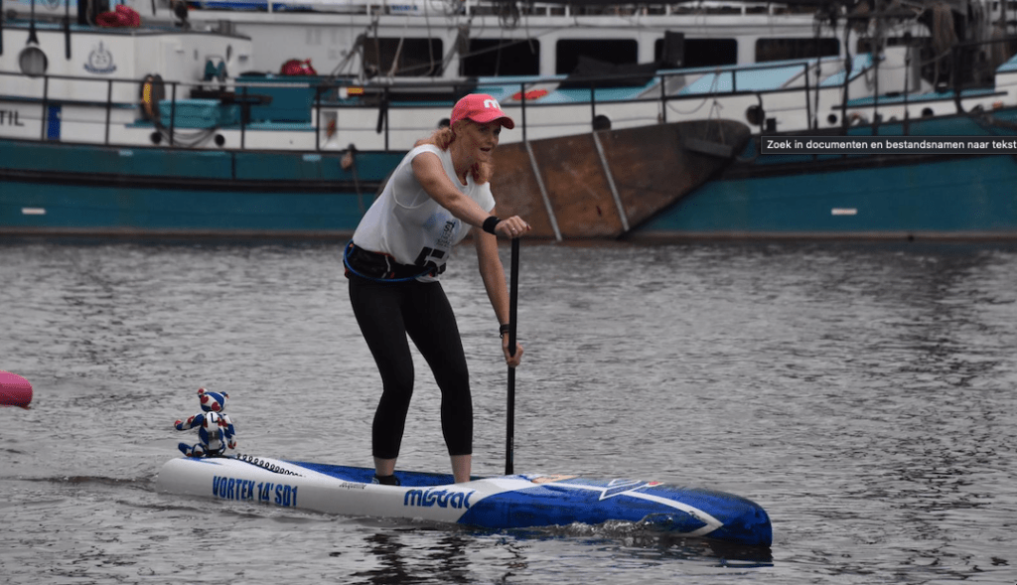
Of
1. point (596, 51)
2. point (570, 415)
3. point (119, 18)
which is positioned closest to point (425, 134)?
point (596, 51)

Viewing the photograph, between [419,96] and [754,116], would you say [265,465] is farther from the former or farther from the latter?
[419,96]

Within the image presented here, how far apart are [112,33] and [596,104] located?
7112 mm

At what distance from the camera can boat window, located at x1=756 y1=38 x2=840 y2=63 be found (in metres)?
27.1

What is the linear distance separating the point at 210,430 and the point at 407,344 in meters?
1.37

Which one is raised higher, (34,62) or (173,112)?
(34,62)

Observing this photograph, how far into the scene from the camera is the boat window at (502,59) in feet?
89.8

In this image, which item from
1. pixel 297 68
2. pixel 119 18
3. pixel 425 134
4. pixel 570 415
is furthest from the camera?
pixel 297 68

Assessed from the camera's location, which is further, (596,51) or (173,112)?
(596,51)

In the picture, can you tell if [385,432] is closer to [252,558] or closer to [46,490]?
A: [252,558]

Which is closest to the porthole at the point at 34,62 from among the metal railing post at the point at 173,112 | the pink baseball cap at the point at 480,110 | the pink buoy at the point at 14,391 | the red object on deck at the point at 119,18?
the red object on deck at the point at 119,18

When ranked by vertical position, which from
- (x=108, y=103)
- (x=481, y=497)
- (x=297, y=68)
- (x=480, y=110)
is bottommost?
(x=481, y=497)

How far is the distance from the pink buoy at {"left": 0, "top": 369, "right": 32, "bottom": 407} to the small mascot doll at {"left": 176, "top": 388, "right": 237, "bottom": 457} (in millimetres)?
1310

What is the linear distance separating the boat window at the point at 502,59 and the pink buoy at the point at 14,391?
1905 cm

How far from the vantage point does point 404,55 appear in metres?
27.1
